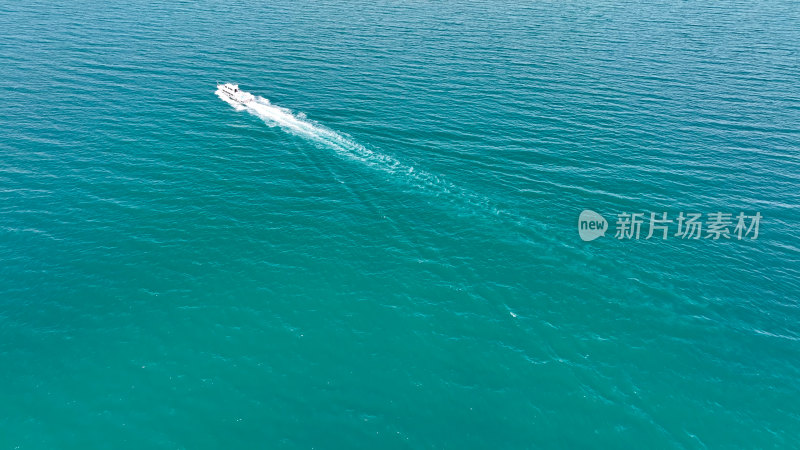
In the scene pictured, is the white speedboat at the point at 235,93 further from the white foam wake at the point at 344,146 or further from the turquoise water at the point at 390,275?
the turquoise water at the point at 390,275

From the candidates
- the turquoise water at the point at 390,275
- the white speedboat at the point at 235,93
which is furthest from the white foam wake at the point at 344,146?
the white speedboat at the point at 235,93

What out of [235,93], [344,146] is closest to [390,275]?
[344,146]

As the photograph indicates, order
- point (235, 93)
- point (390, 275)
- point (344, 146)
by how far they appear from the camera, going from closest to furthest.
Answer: point (390, 275)
point (344, 146)
point (235, 93)

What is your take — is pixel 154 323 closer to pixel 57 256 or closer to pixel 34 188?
pixel 57 256

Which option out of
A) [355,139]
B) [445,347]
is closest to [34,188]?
[355,139]

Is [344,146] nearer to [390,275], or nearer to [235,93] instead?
[390,275]

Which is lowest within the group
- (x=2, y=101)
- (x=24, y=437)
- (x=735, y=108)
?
(x=24, y=437)
